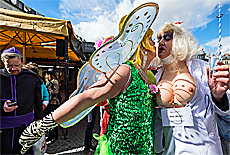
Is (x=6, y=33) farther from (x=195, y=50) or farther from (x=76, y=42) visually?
(x=195, y=50)

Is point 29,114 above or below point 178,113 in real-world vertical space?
below

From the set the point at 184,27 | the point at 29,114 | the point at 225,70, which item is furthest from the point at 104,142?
the point at 29,114

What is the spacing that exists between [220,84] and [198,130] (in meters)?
0.43

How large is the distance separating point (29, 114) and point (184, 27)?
2.44 m

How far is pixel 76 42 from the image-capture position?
4.54 metres

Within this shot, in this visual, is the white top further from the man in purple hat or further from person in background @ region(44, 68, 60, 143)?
person in background @ region(44, 68, 60, 143)

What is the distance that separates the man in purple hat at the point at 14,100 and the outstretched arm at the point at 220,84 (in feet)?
7.66

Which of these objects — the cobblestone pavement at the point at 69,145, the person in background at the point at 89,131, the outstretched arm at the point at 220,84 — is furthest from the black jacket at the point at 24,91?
the outstretched arm at the point at 220,84

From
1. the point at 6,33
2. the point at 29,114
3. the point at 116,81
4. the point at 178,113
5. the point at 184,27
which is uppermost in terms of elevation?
the point at 6,33

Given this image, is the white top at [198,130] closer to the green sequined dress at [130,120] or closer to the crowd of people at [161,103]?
the crowd of people at [161,103]

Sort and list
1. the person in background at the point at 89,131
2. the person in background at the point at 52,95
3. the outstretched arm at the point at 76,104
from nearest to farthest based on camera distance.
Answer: the outstretched arm at the point at 76,104, the person in background at the point at 89,131, the person in background at the point at 52,95

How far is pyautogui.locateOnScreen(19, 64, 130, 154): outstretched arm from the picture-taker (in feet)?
2.78

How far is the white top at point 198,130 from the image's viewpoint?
1.14 m

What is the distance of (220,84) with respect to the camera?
1.04 m
